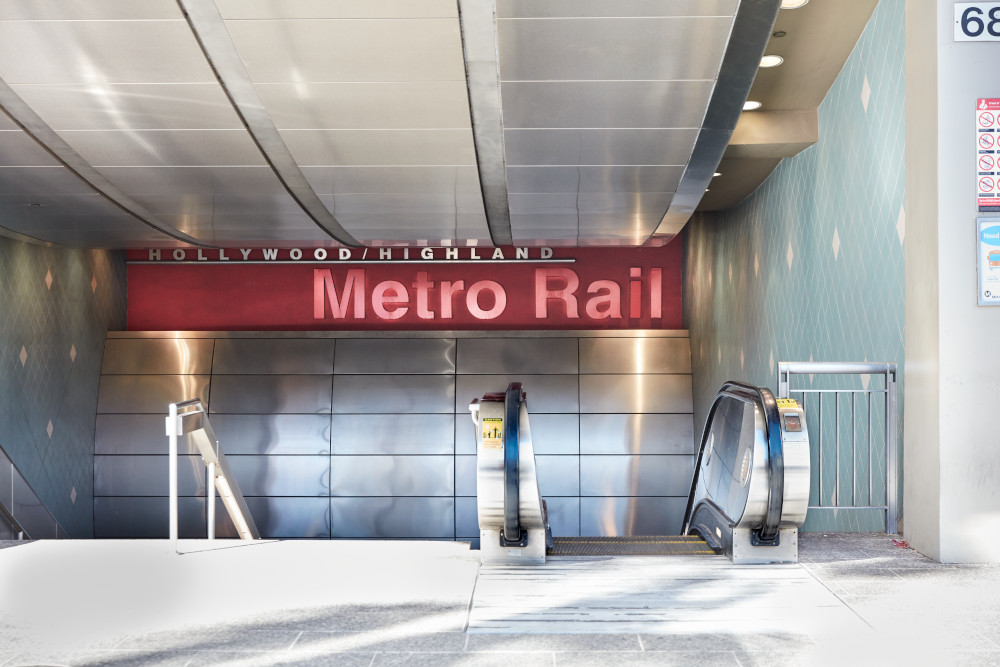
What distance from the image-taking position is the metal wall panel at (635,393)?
1148 cm

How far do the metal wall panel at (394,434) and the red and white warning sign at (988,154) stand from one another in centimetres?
827

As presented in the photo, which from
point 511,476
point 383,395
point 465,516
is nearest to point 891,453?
point 511,476

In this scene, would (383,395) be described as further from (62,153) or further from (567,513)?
(62,153)

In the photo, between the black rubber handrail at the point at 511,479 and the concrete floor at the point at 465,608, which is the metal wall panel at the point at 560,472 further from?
the black rubber handrail at the point at 511,479

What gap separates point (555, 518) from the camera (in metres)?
11.4

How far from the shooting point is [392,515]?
37.3 feet

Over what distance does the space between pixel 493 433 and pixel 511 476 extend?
25cm

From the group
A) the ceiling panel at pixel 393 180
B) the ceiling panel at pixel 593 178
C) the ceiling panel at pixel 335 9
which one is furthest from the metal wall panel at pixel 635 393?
the ceiling panel at pixel 335 9

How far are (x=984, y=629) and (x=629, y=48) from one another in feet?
10.2

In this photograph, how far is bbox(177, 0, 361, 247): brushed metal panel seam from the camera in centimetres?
389

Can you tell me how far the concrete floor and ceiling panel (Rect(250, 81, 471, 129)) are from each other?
2606mm

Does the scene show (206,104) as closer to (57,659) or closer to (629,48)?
(629,48)

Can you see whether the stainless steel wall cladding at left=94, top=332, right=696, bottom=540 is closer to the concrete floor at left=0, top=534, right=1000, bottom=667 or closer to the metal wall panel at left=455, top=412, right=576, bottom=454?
the metal wall panel at left=455, top=412, right=576, bottom=454

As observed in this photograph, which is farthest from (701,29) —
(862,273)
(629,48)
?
(862,273)
